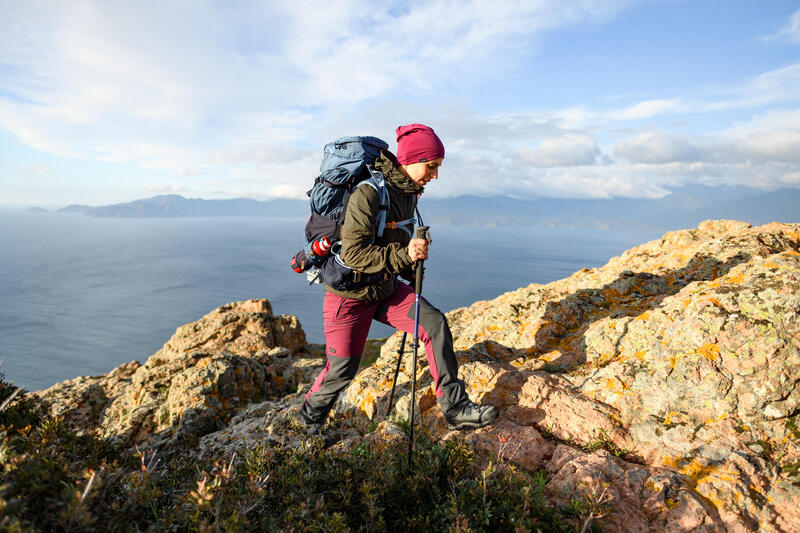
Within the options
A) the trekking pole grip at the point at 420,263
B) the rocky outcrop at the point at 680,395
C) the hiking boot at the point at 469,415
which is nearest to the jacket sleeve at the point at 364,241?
the trekking pole grip at the point at 420,263

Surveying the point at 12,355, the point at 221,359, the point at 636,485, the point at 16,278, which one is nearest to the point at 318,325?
the point at 12,355

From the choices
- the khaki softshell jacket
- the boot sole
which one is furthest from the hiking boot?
the khaki softshell jacket

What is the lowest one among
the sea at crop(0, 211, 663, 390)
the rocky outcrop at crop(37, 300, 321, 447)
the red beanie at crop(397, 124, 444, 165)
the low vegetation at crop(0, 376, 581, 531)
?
the sea at crop(0, 211, 663, 390)

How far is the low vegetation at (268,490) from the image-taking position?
265cm

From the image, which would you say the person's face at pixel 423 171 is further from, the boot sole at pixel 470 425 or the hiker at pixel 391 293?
the boot sole at pixel 470 425

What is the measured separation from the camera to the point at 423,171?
195 inches

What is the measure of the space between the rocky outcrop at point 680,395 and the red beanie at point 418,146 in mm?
3606

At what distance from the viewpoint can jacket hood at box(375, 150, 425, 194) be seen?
5027 mm

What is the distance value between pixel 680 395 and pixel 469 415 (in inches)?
113

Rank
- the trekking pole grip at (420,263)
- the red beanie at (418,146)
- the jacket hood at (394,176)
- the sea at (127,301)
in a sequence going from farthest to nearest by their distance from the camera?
1. the sea at (127,301)
2. the jacket hood at (394,176)
3. the red beanie at (418,146)
4. the trekking pole grip at (420,263)

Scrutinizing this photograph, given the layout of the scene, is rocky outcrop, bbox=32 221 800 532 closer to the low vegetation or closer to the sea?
the low vegetation

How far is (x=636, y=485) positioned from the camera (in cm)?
410

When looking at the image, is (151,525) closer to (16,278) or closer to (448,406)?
(448,406)

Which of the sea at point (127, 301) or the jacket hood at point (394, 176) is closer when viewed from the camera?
the jacket hood at point (394, 176)
